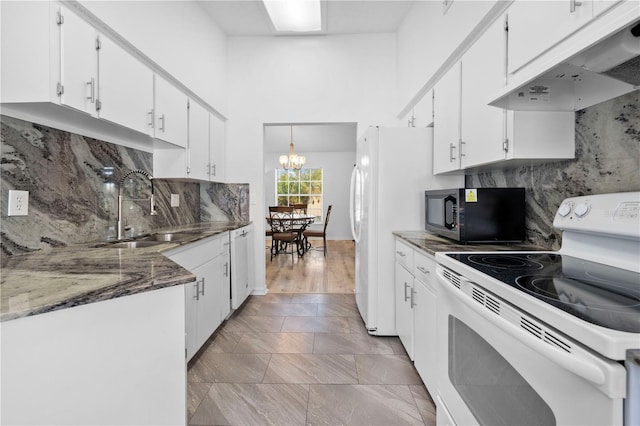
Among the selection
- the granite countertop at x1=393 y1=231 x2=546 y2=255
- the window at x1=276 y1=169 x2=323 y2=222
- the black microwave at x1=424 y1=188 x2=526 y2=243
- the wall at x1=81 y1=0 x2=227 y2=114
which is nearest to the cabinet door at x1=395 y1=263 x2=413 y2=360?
the granite countertop at x1=393 y1=231 x2=546 y2=255

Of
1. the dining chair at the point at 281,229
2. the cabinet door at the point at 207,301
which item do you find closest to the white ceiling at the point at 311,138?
the dining chair at the point at 281,229

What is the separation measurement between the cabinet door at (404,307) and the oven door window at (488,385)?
785 mm

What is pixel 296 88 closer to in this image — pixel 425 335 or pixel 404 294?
pixel 404 294

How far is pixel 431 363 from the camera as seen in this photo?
158 cm

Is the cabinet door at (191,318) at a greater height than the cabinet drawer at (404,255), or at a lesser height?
lesser

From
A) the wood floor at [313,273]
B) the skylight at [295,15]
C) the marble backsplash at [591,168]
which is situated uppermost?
the skylight at [295,15]

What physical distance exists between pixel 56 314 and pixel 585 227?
1782 mm

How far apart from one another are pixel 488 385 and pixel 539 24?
1.33 meters

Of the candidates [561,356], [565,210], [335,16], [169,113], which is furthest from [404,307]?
[335,16]

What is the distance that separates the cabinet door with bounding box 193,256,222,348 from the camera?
2.10 meters

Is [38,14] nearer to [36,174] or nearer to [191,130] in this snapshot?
[36,174]

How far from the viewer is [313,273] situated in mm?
4477

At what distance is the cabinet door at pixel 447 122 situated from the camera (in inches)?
75.5

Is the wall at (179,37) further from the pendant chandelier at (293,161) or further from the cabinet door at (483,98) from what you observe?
the pendant chandelier at (293,161)
